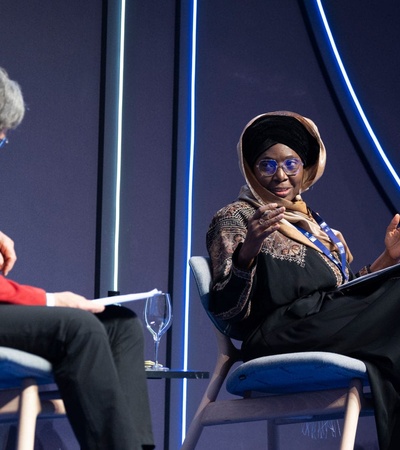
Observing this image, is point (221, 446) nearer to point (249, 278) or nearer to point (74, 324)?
point (249, 278)

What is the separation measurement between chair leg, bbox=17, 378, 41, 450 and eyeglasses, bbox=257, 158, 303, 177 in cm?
121

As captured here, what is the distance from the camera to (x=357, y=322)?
2381mm

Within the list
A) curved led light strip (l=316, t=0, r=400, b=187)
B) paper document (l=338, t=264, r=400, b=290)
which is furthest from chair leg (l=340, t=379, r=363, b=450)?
curved led light strip (l=316, t=0, r=400, b=187)

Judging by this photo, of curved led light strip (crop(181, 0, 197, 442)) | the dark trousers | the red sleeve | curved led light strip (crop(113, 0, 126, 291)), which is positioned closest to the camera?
the dark trousers

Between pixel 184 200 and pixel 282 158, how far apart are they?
2.35 ft

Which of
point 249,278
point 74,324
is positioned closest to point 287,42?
point 249,278

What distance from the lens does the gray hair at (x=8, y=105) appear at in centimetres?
211

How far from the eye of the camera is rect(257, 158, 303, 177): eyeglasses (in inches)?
114

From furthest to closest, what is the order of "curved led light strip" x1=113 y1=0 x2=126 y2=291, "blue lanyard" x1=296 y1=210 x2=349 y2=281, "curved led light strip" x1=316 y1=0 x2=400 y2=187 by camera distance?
"curved led light strip" x1=316 y1=0 x2=400 y2=187
"curved led light strip" x1=113 y1=0 x2=126 y2=291
"blue lanyard" x1=296 y1=210 x2=349 y2=281

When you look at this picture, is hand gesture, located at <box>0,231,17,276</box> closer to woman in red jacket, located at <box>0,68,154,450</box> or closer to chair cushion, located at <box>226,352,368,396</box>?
woman in red jacket, located at <box>0,68,154,450</box>

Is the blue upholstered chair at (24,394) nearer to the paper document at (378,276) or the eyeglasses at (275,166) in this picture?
the paper document at (378,276)

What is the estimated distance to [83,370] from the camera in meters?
1.85

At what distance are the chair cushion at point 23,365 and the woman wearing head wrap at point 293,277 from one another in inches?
29.0

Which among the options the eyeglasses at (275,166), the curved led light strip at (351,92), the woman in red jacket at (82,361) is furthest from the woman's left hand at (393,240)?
the woman in red jacket at (82,361)
